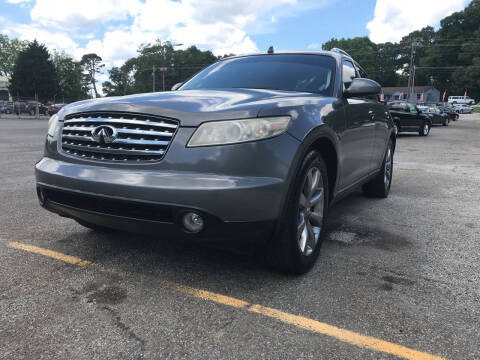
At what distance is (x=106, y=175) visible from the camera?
2.42 meters

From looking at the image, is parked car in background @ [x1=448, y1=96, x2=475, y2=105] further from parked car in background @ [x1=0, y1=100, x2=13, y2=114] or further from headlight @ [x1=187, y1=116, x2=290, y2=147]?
headlight @ [x1=187, y1=116, x2=290, y2=147]

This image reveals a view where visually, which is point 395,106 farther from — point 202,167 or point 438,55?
point 438,55

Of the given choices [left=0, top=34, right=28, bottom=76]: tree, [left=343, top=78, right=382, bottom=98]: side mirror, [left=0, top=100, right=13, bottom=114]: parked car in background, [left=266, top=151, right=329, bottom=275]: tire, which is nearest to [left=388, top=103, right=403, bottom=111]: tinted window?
[left=343, top=78, right=382, bottom=98]: side mirror

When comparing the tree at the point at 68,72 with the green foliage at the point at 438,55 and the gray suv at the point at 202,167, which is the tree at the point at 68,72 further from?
the gray suv at the point at 202,167

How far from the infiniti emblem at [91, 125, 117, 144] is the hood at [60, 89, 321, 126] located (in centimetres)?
13

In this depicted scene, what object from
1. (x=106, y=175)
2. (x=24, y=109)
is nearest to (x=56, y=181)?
(x=106, y=175)

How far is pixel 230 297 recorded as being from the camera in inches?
97.8

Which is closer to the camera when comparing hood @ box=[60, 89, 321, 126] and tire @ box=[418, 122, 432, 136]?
hood @ box=[60, 89, 321, 126]

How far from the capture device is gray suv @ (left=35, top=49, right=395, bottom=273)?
2.28 m

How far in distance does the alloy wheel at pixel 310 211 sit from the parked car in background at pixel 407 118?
16876 mm

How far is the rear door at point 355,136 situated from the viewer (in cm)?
356

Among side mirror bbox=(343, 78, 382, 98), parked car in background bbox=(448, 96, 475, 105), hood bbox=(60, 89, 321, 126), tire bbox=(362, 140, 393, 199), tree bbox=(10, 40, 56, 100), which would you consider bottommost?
tire bbox=(362, 140, 393, 199)

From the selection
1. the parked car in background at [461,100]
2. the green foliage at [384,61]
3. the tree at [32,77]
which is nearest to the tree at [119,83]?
the tree at [32,77]

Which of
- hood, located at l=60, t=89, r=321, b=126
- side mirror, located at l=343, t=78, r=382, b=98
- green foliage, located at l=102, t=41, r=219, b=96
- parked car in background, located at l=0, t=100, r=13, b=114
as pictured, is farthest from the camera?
green foliage, located at l=102, t=41, r=219, b=96
